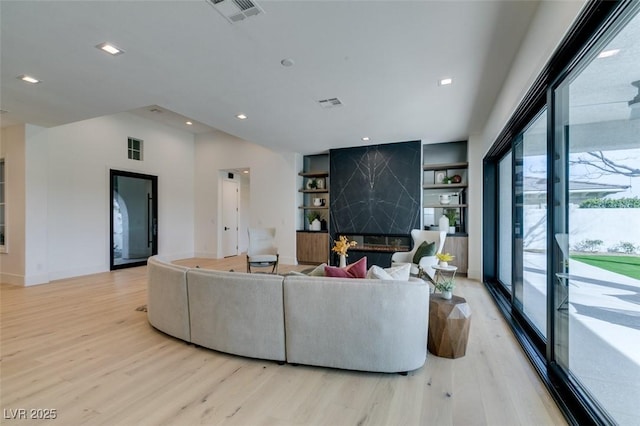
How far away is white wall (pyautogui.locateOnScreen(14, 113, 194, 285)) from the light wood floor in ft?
9.37

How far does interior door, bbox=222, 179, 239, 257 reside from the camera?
28.6 ft

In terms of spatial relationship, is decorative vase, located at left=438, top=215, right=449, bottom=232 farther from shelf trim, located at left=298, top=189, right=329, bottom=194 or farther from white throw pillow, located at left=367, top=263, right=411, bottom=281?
white throw pillow, located at left=367, top=263, right=411, bottom=281

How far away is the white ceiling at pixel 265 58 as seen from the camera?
2.32 metres

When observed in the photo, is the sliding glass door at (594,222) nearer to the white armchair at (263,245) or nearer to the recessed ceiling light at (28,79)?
the white armchair at (263,245)

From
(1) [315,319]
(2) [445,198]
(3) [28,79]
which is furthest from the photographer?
(2) [445,198]

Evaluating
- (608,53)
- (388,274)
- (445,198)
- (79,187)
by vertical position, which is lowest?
(388,274)

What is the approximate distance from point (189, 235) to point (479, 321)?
7700 mm

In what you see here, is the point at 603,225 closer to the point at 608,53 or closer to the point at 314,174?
the point at 608,53

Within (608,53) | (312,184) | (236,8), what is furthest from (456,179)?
(236,8)

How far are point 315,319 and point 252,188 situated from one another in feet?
20.4

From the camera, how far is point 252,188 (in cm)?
813

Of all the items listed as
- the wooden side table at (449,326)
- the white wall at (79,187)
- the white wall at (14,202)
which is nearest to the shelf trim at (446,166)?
the wooden side table at (449,326)

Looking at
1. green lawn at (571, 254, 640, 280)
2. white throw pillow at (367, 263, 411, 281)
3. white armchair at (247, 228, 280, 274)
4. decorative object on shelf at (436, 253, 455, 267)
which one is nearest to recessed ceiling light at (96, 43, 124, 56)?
white throw pillow at (367, 263, 411, 281)

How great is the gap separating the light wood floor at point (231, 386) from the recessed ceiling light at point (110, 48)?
9.46ft
